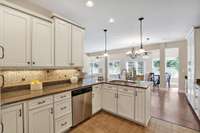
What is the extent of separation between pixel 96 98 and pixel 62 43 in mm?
1720

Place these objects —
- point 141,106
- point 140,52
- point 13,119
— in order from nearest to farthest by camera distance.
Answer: point 13,119, point 141,106, point 140,52

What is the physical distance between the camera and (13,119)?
1.57 meters

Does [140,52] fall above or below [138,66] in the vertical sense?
above

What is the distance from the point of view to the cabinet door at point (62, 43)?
2.59 metres

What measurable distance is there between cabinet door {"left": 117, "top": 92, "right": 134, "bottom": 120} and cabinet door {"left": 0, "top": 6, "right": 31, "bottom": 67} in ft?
7.32

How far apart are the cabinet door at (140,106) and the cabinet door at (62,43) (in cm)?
184

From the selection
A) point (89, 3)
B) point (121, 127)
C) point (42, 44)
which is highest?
point (89, 3)

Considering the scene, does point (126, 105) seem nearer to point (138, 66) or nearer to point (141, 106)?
point (141, 106)

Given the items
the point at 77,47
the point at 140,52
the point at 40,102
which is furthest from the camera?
the point at 140,52

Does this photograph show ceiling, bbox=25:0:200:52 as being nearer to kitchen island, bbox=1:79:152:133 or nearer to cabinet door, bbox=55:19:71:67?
cabinet door, bbox=55:19:71:67

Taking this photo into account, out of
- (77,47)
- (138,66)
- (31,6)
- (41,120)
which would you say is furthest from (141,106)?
(138,66)

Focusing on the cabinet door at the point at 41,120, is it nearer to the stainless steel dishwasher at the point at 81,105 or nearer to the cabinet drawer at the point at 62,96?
the cabinet drawer at the point at 62,96

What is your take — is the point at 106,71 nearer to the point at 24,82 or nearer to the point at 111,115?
the point at 111,115

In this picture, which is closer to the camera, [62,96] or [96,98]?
[62,96]
